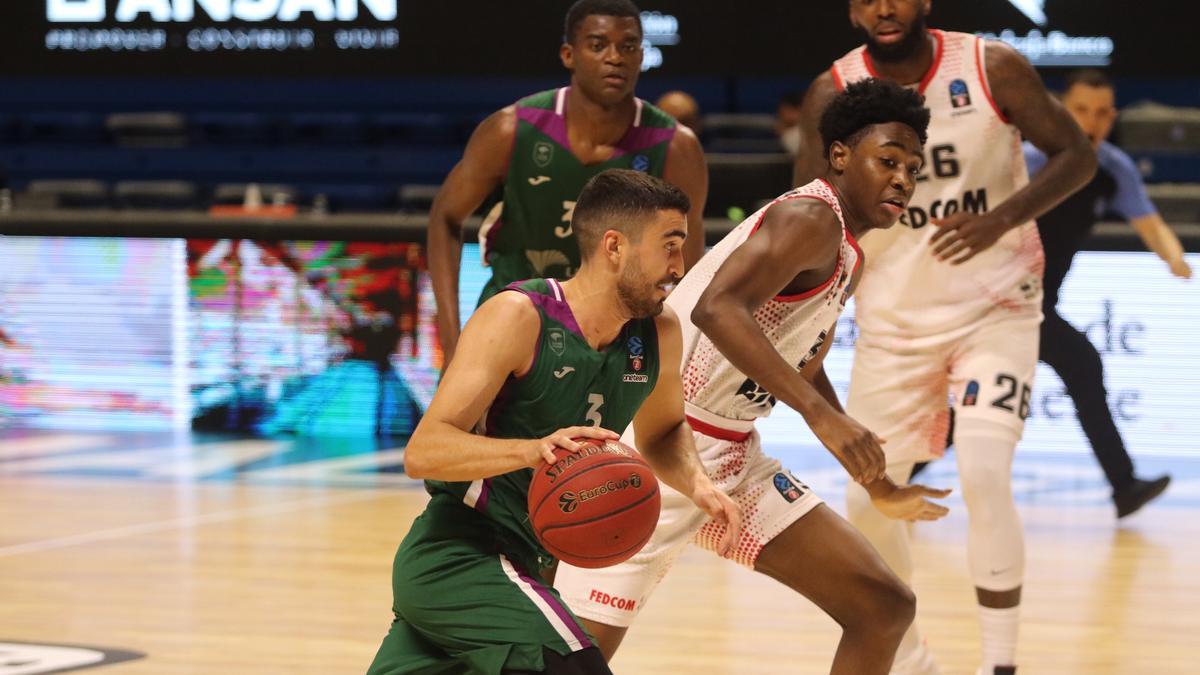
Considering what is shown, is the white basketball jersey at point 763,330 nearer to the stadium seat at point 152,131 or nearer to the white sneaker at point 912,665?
the white sneaker at point 912,665

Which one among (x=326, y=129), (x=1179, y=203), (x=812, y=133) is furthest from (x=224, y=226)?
(x=1179, y=203)

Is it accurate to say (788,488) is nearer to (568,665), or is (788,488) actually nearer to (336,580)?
(568,665)

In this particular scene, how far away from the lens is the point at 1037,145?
15.6 ft

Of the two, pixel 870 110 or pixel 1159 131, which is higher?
pixel 870 110

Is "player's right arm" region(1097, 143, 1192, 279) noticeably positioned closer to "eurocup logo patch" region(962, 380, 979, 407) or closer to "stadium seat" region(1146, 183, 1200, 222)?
"stadium seat" region(1146, 183, 1200, 222)

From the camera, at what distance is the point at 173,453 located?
8.80 metres

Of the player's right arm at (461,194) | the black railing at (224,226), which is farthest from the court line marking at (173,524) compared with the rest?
the player's right arm at (461,194)

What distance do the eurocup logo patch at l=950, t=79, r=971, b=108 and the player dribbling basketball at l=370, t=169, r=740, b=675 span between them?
5.88 feet

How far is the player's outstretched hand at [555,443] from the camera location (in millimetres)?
2807

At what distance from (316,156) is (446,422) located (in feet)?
35.2

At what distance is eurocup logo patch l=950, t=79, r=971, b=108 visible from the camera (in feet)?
15.6

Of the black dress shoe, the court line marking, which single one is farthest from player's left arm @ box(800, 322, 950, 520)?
the court line marking

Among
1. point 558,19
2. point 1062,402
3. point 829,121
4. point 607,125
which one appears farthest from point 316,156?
point 829,121

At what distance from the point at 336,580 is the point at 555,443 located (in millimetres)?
3424
